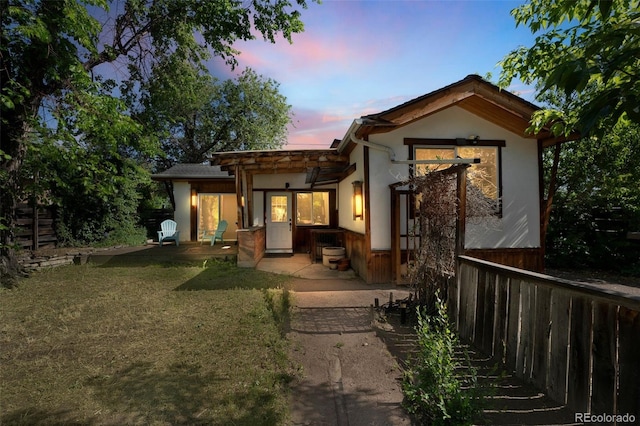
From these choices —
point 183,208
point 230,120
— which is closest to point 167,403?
point 183,208

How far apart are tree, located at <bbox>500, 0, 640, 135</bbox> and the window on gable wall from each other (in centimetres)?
232

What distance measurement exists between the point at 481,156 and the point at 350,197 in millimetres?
2968

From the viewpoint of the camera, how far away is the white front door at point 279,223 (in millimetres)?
9820

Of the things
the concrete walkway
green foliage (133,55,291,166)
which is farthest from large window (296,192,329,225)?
green foliage (133,55,291,166)

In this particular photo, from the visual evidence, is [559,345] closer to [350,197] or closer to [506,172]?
[506,172]

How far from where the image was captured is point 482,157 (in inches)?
246

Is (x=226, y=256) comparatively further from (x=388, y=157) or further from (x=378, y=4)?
(x=378, y=4)

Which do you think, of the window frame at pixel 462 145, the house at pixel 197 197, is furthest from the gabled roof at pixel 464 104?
the house at pixel 197 197

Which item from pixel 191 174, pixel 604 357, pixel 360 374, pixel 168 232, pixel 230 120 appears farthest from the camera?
pixel 230 120

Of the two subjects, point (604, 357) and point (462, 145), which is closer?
point (604, 357)

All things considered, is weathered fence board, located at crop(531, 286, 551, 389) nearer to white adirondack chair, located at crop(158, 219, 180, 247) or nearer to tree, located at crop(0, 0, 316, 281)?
tree, located at crop(0, 0, 316, 281)

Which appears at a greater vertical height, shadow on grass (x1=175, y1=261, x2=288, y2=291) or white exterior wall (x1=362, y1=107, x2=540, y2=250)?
white exterior wall (x1=362, y1=107, x2=540, y2=250)

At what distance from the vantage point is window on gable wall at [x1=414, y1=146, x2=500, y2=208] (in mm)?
6098

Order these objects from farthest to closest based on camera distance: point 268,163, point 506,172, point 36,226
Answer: point 36,226, point 268,163, point 506,172
